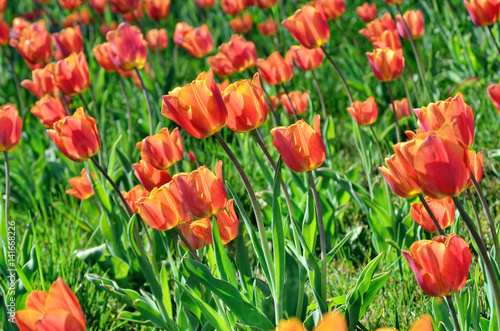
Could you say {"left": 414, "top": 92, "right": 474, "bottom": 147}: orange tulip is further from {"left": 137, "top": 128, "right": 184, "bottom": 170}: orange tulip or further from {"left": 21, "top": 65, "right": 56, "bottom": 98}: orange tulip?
{"left": 21, "top": 65, "right": 56, "bottom": 98}: orange tulip

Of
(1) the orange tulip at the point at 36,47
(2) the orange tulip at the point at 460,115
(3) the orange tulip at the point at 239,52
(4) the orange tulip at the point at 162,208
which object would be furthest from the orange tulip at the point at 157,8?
(2) the orange tulip at the point at 460,115

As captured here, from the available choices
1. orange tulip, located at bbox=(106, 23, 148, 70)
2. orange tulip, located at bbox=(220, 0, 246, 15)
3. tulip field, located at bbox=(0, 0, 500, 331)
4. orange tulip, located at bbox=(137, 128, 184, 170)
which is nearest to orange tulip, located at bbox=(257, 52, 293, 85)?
tulip field, located at bbox=(0, 0, 500, 331)

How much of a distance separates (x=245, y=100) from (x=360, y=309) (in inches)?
23.3

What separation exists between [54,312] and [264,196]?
136 cm

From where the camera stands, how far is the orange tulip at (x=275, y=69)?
7.57ft

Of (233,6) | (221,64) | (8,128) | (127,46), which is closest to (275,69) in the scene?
(221,64)

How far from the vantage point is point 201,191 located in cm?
127

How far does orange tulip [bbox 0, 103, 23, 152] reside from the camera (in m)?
1.79

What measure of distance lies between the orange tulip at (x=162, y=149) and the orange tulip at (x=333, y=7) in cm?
157

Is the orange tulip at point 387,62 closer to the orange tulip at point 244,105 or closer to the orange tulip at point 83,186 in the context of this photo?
the orange tulip at point 244,105

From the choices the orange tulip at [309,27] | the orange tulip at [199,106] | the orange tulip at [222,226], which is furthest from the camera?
the orange tulip at [309,27]

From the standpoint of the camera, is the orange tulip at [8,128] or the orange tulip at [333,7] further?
the orange tulip at [333,7]

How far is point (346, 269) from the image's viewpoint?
6.52 feet

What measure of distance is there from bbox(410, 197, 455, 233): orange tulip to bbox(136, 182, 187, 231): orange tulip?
0.59 metres
